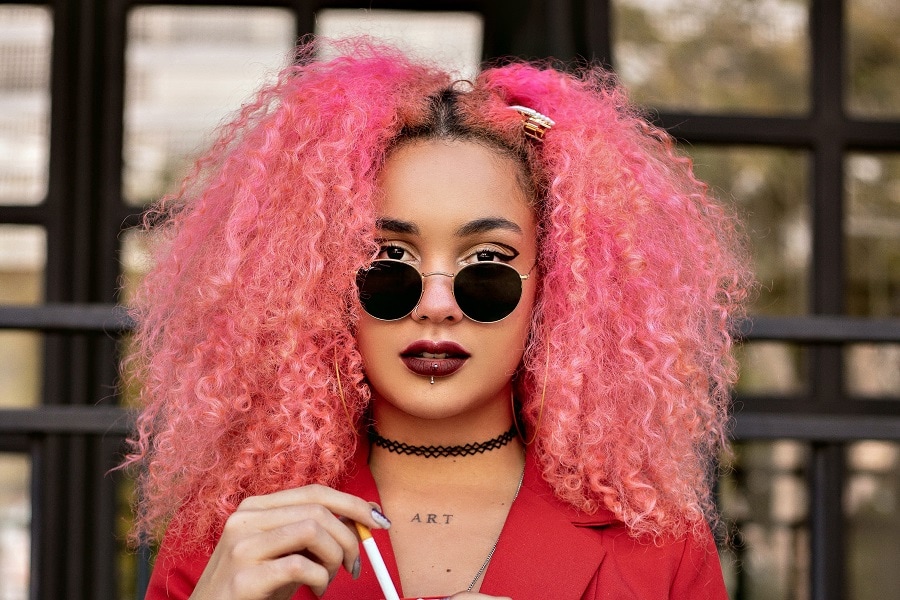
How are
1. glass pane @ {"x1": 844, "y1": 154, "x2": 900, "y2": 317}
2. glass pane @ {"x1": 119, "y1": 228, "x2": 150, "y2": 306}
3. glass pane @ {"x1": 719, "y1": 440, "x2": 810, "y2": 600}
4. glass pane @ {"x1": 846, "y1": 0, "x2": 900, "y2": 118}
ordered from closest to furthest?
glass pane @ {"x1": 119, "y1": 228, "x2": 150, "y2": 306}, glass pane @ {"x1": 846, "y1": 0, "x2": 900, "y2": 118}, glass pane @ {"x1": 844, "y1": 154, "x2": 900, "y2": 317}, glass pane @ {"x1": 719, "y1": 440, "x2": 810, "y2": 600}

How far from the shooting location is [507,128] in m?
1.99

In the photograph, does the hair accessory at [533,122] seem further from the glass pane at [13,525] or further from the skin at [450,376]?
the glass pane at [13,525]

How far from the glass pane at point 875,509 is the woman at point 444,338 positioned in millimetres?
2682

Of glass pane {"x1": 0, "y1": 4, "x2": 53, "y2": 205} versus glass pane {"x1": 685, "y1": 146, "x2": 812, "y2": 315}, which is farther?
glass pane {"x1": 685, "y1": 146, "x2": 812, "y2": 315}

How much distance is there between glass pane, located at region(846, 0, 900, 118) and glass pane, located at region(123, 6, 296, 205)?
2256 millimetres

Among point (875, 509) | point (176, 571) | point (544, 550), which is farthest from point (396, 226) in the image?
point (875, 509)

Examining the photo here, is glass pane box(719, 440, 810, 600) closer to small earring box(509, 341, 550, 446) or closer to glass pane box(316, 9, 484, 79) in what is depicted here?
glass pane box(316, 9, 484, 79)

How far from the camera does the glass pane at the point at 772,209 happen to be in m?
4.11

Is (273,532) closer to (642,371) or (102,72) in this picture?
(642,371)

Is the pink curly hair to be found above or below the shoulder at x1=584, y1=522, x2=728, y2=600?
above

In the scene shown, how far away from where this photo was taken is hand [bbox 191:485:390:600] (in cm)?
152

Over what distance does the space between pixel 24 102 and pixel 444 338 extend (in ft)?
8.67

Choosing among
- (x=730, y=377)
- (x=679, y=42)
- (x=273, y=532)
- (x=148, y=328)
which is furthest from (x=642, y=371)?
(x=679, y=42)

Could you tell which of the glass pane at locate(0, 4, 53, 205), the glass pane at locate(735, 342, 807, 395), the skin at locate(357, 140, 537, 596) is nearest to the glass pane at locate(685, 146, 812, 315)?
the glass pane at locate(735, 342, 807, 395)
